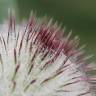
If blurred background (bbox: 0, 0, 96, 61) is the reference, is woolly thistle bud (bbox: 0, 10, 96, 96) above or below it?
below

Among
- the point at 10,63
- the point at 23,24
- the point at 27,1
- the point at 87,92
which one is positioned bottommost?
the point at 87,92

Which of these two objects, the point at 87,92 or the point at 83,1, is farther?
the point at 83,1

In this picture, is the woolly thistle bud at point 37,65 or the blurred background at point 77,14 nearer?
the woolly thistle bud at point 37,65

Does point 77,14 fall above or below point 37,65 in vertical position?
above

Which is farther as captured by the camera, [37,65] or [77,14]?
[77,14]

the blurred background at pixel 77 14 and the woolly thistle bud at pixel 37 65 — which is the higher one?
the blurred background at pixel 77 14

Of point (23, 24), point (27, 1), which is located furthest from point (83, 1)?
point (23, 24)

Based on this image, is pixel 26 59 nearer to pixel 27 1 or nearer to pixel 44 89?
pixel 44 89

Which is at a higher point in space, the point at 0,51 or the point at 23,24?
the point at 23,24
